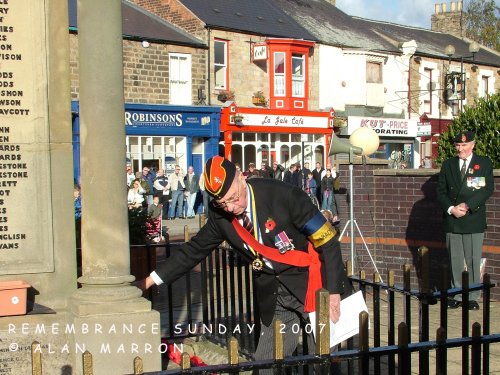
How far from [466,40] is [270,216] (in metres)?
48.5

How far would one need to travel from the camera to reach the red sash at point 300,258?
5.21 meters

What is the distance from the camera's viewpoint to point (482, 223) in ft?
32.6

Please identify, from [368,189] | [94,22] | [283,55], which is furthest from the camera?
[283,55]

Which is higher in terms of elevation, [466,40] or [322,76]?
[466,40]

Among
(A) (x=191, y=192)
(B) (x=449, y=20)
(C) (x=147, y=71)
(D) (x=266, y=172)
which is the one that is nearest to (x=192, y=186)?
(A) (x=191, y=192)

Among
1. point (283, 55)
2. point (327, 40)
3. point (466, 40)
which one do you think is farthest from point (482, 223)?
point (466, 40)

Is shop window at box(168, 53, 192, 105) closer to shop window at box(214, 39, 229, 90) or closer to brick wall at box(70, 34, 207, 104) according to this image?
brick wall at box(70, 34, 207, 104)

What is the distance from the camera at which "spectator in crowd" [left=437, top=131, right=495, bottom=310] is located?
988 centimetres

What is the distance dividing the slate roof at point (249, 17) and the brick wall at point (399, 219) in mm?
20366

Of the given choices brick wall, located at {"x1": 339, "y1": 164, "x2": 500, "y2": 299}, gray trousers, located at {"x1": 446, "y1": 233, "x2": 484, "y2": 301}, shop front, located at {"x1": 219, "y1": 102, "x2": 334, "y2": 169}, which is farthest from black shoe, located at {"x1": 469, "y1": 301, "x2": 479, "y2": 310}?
shop front, located at {"x1": 219, "y1": 102, "x2": 334, "y2": 169}

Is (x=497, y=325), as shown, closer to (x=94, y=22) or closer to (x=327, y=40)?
(x=94, y=22)

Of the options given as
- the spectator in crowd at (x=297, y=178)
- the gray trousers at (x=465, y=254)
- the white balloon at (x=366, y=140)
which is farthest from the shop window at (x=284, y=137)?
the gray trousers at (x=465, y=254)

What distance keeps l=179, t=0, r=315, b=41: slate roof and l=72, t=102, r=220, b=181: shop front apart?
374cm

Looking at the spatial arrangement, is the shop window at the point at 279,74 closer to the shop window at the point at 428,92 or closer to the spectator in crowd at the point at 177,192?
the spectator in crowd at the point at 177,192
